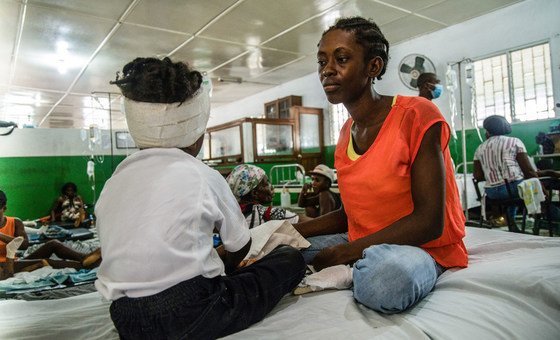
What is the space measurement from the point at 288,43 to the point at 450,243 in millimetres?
5166

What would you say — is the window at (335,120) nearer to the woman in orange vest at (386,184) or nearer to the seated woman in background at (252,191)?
the seated woman in background at (252,191)

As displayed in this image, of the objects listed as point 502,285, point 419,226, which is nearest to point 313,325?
point 419,226

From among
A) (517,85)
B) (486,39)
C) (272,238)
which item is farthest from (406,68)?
(272,238)

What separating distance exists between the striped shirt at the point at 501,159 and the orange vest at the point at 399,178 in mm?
3194

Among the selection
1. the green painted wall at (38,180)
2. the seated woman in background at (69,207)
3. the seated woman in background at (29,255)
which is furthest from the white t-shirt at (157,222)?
A: the green painted wall at (38,180)

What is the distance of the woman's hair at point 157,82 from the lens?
1174 millimetres

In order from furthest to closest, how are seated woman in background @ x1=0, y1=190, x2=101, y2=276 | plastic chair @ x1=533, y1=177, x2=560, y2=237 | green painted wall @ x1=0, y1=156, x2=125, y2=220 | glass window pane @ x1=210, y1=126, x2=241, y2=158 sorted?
glass window pane @ x1=210, y1=126, x2=241, y2=158, green painted wall @ x1=0, y1=156, x2=125, y2=220, plastic chair @ x1=533, y1=177, x2=560, y2=237, seated woman in background @ x1=0, y1=190, x2=101, y2=276

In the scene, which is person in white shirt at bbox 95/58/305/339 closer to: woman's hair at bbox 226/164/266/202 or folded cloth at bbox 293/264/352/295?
folded cloth at bbox 293/264/352/295

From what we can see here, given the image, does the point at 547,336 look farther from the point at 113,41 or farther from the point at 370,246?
the point at 113,41

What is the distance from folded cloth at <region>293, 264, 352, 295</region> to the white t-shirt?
0.40 m

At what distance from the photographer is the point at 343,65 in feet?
4.64

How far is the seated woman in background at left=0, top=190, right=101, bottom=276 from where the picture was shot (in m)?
3.09

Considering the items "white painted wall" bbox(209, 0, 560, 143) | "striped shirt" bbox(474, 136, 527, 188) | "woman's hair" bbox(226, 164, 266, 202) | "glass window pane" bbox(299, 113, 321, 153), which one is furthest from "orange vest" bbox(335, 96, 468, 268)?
"glass window pane" bbox(299, 113, 321, 153)

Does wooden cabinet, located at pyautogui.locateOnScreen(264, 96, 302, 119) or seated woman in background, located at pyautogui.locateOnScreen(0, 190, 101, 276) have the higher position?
wooden cabinet, located at pyautogui.locateOnScreen(264, 96, 302, 119)
